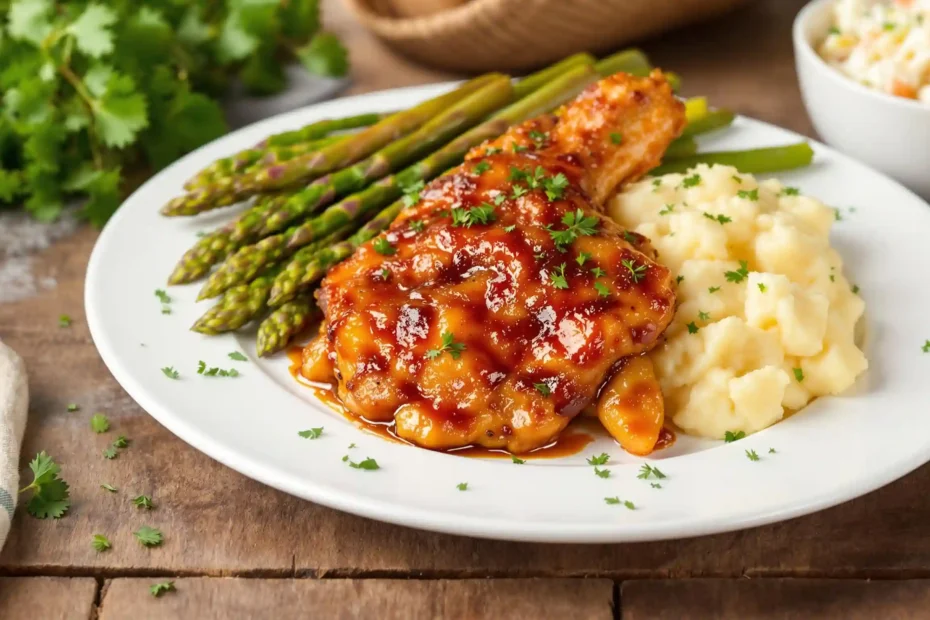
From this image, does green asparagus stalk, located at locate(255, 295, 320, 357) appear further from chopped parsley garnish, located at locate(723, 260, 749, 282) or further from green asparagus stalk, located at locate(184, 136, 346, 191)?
chopped parsley garnish, located at locate(723, 260, 749, 282)

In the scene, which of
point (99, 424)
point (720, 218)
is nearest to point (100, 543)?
point (99, 424)

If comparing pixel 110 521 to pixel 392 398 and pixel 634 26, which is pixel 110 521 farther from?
pixel 634 26

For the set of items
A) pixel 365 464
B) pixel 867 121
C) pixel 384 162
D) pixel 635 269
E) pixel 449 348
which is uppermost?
pixel 635 269

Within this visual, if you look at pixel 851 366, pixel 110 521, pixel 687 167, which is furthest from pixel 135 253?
pixel 851 366

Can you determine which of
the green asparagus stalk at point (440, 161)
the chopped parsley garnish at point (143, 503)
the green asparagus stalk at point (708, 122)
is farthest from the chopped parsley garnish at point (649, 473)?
the green asparagus stalk at point (708, 122)

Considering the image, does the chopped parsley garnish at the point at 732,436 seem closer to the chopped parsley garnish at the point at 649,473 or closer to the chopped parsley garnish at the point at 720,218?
the chopped parsley garnish at the point at 649,473

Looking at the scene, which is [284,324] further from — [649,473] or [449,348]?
[649,473]
